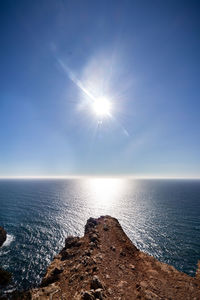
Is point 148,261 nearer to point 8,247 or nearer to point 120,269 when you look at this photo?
point 120,269

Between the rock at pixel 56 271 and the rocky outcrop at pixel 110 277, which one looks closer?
the rocky outcrop at pixel 110 277

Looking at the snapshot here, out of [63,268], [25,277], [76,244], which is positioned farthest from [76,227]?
[63,268]

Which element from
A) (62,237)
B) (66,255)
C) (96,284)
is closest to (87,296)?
(96,284)

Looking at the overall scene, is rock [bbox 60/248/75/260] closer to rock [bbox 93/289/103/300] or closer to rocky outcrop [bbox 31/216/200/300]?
rocky outcrop [bbox 31/216/200/300]

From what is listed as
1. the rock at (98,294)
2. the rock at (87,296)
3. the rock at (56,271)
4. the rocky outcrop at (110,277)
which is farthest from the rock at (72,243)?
the rock at (87,296)

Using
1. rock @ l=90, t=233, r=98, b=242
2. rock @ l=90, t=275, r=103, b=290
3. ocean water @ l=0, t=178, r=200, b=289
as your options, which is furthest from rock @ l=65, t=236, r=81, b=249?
rock @ l=90, t=275, r=103, b=290

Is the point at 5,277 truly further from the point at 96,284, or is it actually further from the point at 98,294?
the point at 98,294

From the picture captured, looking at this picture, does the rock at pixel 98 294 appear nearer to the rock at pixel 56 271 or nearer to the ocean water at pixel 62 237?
the rock at pixel 56 271
